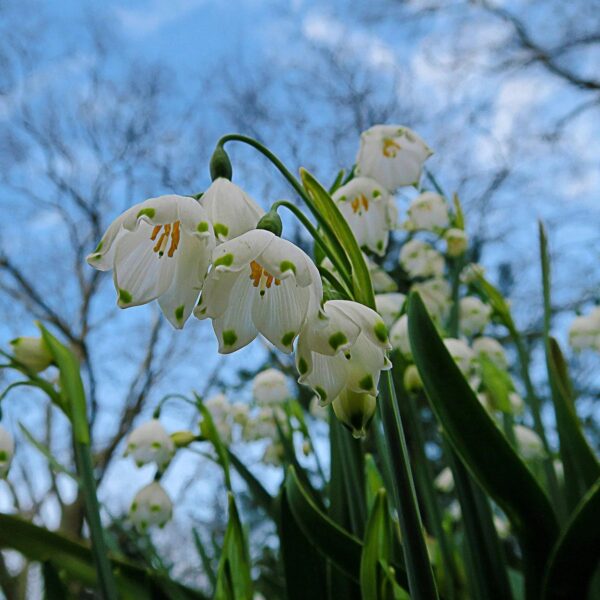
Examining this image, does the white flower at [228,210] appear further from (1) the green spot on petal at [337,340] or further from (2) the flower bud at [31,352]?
(2) the flower bud at [31,352]

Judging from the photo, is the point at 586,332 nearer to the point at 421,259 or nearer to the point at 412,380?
the point at 421,259

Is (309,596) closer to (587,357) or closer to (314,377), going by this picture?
(314,377)

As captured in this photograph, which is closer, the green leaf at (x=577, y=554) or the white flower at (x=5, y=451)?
the green leaf at (x=577, y=554)

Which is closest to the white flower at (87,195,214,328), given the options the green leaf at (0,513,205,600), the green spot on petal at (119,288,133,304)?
the green spot on petal at (119,288,133,304)

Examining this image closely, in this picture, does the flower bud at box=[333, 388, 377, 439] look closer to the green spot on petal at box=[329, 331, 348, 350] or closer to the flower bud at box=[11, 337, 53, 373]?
the green spot on petal at box=[329, 331, 348, 350]

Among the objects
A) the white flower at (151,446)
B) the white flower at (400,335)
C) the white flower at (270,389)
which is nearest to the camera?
the white flower at (400,335)

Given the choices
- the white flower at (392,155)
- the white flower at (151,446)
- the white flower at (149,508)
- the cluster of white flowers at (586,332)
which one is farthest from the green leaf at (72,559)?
the cluster of white flowers at (586,332)
